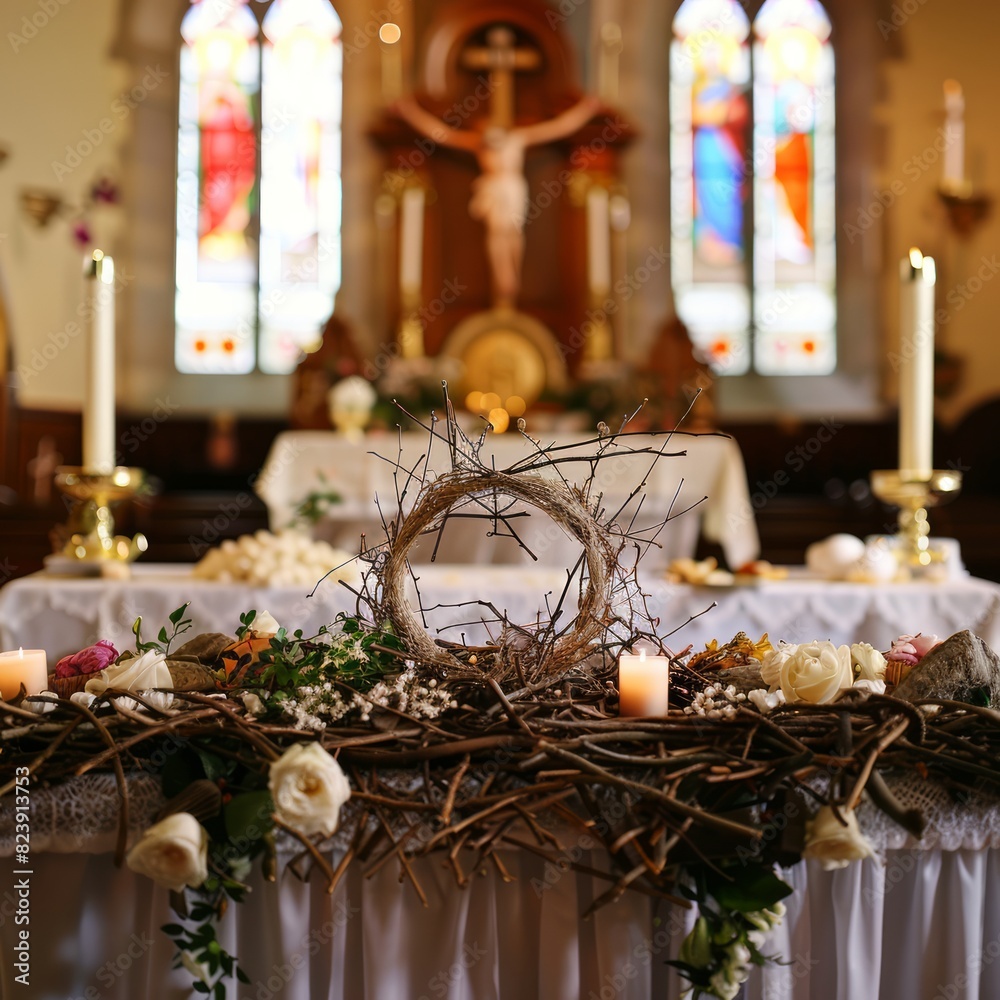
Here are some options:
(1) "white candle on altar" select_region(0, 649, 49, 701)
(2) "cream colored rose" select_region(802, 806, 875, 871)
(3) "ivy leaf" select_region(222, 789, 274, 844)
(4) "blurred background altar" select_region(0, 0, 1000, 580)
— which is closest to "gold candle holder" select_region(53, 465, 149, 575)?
(1) "white candle on altar" select_region(0, 649, 49, 701)

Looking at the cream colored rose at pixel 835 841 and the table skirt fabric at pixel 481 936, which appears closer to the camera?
the cream colored rose at pixel 835 841

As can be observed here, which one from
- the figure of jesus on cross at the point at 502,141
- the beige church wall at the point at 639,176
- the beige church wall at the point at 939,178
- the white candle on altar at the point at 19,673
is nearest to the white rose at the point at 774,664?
the white candle on altar at the point at 19,673

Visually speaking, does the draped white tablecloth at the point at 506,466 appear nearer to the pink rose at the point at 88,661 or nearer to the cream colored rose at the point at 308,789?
the pink rose at the point at 88,661

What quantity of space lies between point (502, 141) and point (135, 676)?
18.5 ft

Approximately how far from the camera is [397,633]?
A: 3.46 feet

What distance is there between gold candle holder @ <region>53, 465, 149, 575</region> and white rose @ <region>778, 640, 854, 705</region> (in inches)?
66.6

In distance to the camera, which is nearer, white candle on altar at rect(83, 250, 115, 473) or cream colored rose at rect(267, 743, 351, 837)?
cream colored rose at rect(267, 743, 351, 837)

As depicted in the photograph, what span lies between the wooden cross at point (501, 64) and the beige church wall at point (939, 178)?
2323mm

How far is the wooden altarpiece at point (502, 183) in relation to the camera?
6309 mm

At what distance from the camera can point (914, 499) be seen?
238 centimetres

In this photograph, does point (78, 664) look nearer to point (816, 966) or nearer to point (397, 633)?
point (397, 633)

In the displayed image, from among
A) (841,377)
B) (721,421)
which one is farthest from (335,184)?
(841,377)

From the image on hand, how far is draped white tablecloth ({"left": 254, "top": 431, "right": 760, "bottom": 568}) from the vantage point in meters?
3.10

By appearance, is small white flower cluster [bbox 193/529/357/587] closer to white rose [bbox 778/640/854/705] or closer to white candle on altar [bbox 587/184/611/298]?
white rose [bbox 778/640/854/705]
